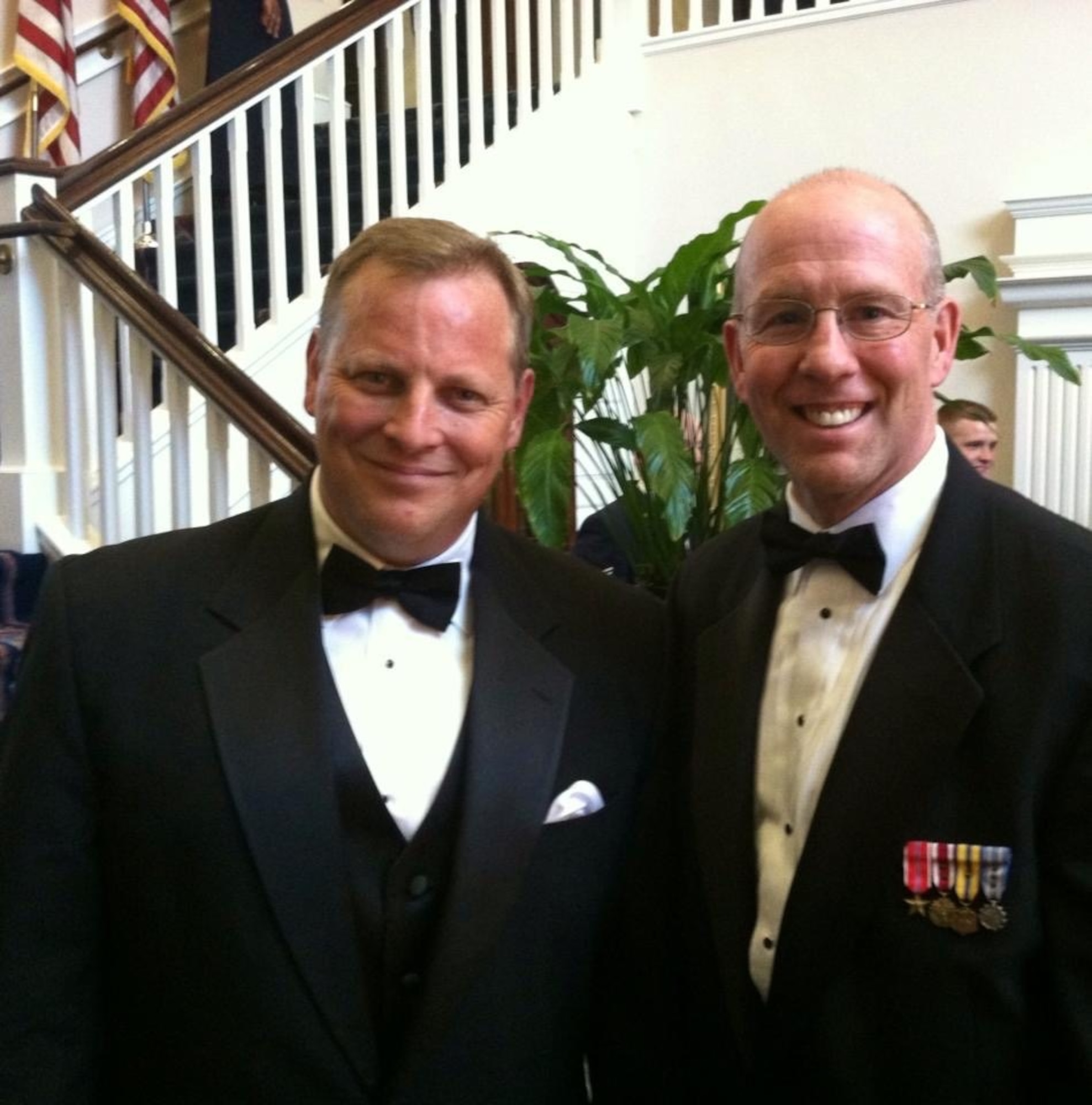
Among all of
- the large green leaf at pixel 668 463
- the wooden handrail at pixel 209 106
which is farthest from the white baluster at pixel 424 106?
the large green leaf at pixel 668 463

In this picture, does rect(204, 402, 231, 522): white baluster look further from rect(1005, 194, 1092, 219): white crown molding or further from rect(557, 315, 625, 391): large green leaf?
rect(1005, 194, 1092, 219): white crown molding

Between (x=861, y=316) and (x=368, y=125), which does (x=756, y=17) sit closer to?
(x=368, y=125)

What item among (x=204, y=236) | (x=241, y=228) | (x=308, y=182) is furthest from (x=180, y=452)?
(x=308, y=182)

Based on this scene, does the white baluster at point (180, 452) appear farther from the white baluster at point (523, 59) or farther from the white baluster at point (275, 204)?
the white baluster at point (523, 59)

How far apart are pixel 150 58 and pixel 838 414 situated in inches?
195

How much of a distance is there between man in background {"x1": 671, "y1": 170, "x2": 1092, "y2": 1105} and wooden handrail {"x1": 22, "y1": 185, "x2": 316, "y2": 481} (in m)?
1.42

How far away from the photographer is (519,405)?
1.34m

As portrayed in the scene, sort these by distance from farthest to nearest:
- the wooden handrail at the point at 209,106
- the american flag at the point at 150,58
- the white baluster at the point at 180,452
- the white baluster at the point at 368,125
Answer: the american flag at the point at 150,58 → the white baluster at the point at 368,125 → the wooden handrail at the point at 209,106 → the white baluster at the point at 180,452

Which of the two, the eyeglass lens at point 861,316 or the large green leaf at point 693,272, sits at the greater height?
the large green leaf at point 693,272

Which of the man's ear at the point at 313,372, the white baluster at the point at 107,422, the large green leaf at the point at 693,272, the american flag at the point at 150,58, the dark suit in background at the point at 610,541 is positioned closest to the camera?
the man's ear at the point at 313,372

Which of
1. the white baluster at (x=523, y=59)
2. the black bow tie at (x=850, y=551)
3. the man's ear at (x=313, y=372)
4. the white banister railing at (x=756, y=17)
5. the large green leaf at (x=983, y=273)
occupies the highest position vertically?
the white banister railing at (x=756, y=17)

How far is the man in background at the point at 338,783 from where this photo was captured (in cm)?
115

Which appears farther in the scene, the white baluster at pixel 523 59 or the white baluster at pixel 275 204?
the white baluster at pixel 523 59

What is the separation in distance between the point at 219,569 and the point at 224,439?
5.39ft
